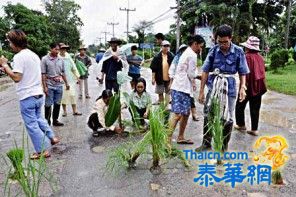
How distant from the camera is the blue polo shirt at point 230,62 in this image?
4.10 m

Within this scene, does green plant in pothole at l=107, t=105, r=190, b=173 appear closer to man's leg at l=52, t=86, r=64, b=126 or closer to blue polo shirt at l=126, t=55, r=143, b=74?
man's leg at l=52, t=86, r=64, b=126

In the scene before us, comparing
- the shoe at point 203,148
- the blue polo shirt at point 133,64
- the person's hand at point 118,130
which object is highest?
the blue polo shirt at point 133,64

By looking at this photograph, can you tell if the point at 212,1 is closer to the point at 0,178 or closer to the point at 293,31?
the point at 293,31

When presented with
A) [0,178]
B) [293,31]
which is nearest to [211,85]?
[0,178]

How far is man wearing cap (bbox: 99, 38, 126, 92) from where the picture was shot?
6.45m

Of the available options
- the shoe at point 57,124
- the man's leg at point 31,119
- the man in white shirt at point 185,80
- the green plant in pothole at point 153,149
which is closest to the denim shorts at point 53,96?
the shoe at point 57,124

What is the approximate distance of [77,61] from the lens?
9.32 metres

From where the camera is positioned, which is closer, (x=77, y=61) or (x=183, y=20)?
(x=77, y=61)

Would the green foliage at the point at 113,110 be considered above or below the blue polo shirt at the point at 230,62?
below

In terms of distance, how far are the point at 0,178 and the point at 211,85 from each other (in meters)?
2.78

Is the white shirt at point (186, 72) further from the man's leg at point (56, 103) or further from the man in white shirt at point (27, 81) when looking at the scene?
the man's leg at point (56, 103)

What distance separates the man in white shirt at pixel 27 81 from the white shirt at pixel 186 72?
186 centimetres

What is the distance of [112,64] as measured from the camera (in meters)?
6.62

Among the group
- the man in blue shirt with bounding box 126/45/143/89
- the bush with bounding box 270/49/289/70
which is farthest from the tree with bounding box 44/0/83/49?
the man in blue shirt with bounding box 126/45/143/89
